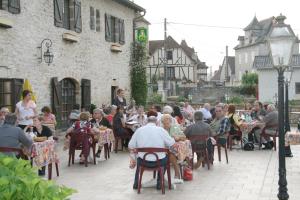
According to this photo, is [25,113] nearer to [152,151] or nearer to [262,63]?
[152,151]

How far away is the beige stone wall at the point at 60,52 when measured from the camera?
14.0m

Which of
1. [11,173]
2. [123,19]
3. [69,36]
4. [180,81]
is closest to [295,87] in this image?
[180,81]

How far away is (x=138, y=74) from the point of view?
2395 cm

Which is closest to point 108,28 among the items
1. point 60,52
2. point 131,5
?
point 131,5


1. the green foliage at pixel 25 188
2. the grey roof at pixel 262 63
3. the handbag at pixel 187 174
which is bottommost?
the handbag at pixel 187 174

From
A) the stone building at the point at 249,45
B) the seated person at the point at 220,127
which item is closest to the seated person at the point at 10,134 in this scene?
the seated person at the point at 220,127

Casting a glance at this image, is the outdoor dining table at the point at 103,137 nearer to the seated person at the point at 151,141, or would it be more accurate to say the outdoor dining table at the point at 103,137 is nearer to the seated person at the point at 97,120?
the seated person at the point at 97,120

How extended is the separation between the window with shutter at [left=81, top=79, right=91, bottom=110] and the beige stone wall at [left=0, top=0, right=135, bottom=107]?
0.25 meters

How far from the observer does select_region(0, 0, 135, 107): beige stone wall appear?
1403 cm

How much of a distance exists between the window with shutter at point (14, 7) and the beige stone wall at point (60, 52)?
0.44 ft

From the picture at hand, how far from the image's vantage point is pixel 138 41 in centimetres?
2423

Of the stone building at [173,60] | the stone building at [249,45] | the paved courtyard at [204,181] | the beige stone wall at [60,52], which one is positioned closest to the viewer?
the paved courtyard at [204,181]

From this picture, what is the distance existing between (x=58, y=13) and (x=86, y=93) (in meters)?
3.41

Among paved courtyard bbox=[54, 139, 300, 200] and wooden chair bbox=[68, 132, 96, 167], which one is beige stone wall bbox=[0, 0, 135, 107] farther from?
paved courtyard bbox=[54, 139, 300, 200]
